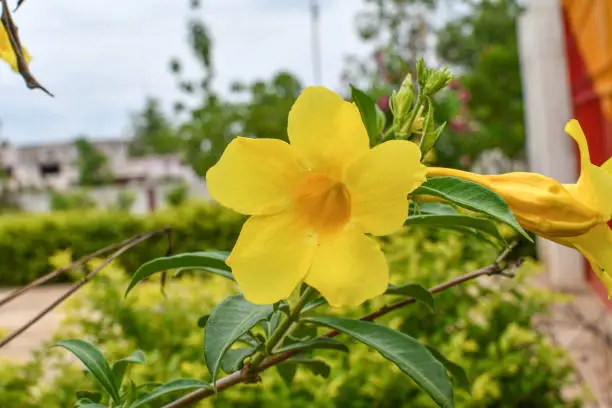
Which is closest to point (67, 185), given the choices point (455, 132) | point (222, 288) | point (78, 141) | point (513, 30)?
point (78, 141)

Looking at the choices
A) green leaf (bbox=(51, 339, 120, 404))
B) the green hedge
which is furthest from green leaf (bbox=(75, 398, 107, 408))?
the green hedge

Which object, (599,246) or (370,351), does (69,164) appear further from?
(599,246)

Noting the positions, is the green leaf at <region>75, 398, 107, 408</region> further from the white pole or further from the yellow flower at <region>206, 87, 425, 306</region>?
the white pole

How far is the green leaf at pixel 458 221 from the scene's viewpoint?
0.47 metres

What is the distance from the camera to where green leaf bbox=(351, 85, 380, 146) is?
47 centimetres

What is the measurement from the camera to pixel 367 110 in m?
0.48

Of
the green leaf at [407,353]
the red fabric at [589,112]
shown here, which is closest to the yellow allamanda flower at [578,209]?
the green leaf at [407,353]

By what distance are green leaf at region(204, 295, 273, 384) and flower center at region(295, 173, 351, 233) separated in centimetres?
13

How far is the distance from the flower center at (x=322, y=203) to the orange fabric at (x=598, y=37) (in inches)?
94.1

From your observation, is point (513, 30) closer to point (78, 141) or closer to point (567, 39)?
point (567, 39)

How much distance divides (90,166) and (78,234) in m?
24.1

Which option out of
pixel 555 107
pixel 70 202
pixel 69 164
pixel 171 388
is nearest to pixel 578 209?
pixel 171 388

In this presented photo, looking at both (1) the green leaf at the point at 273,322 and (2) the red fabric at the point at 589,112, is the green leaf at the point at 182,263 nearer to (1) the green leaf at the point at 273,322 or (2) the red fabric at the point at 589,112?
(1) the green leaf at the point at 273,322

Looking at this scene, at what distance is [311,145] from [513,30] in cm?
1548
